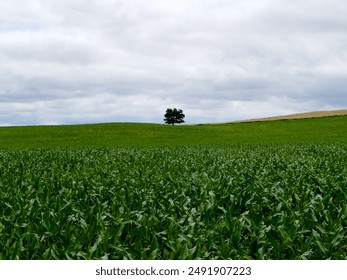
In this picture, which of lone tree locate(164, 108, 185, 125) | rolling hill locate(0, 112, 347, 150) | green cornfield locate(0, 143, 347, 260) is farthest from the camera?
lone tree locate(164, 108, 185, 125)

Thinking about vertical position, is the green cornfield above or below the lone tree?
below

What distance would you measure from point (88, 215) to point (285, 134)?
61820 mm

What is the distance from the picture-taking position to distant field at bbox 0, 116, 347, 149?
193 ft

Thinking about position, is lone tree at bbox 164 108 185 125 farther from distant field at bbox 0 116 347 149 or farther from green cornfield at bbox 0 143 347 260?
green cornfield at bbox 0 143 347 260

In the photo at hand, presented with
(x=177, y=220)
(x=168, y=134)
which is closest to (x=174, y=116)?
(x=168, y=134)

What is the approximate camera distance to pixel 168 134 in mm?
67250

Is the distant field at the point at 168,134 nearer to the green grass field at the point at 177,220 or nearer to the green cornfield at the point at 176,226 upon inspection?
the green grass field at the point at 177,220

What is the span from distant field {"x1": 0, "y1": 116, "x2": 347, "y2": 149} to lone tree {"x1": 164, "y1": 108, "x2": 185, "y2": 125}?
A: 48.2m

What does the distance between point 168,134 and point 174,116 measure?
63507mm

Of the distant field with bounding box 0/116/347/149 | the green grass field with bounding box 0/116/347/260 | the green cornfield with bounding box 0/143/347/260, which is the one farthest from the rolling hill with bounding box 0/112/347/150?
the green cornfield with bounding box 0/143/347/260

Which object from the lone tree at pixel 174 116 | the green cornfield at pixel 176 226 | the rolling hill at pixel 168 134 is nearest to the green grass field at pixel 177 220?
the green cornfield at pixel 176 226

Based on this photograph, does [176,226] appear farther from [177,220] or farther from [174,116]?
[174,116]

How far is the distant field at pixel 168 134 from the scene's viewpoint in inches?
2313
